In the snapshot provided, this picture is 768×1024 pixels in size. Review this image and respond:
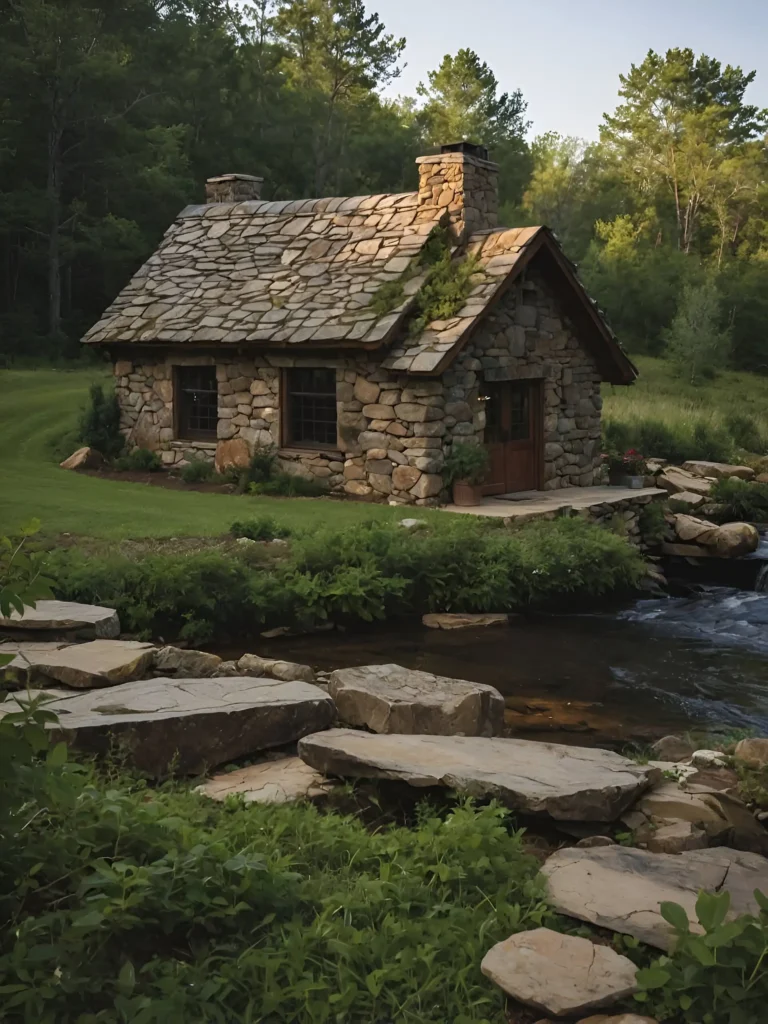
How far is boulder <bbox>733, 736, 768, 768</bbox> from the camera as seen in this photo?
22.1 ft

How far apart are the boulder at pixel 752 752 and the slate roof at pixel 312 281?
900 centimetres

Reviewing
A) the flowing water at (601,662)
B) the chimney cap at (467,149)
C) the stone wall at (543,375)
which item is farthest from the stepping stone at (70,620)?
the chimney cap at (467,149)

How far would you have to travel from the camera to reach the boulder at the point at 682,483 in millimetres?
19172

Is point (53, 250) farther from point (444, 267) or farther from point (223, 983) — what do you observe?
point (223, 983)

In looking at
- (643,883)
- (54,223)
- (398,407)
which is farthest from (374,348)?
(54,223)

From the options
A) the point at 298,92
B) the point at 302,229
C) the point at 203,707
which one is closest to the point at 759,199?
the point at 298,92

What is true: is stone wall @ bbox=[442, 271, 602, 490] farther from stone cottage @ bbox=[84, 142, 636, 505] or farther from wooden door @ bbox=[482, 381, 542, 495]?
wooden door @ bbox=[482, 381, 542, 495]

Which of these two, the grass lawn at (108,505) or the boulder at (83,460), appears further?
the boulder at (83,460)

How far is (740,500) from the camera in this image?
18875mm

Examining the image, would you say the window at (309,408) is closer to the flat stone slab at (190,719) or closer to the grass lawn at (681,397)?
the grass lawn at (681,397)

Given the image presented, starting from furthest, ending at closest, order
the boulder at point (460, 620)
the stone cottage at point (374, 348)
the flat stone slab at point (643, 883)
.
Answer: the stone cottage at point (374, 348) < the boulder at point (460, 620) < the flat stone slab at point (643, 883)

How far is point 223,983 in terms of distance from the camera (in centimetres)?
362

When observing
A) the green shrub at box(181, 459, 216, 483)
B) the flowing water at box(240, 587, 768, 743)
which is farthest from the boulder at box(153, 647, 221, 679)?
the green shrub at box(181, 459, 216, 483)

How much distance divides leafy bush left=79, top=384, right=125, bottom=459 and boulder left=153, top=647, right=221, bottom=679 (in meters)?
11.6
